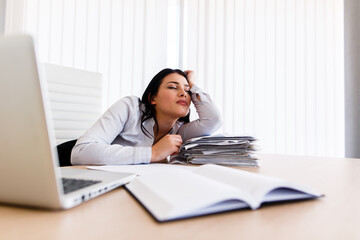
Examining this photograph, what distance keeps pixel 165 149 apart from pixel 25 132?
0.74 metres

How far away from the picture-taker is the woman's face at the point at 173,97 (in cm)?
145

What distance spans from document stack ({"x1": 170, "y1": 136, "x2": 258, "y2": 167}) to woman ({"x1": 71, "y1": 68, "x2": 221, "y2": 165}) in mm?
93

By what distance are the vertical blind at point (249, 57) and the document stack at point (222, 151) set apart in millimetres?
1606

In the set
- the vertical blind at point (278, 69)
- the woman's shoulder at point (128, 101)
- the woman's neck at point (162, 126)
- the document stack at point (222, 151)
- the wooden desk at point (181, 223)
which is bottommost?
the wooden desk at point (181, 223)

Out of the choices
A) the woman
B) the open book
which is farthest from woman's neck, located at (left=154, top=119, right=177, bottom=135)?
the open book

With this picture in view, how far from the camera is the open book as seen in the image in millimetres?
332

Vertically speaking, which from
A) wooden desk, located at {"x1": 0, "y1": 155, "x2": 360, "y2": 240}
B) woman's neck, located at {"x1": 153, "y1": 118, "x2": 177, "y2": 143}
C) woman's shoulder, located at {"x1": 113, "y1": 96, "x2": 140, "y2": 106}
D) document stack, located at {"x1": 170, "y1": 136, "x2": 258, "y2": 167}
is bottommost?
wooden desk, located at {"x1": 0, "y1": 155, "x2": 360, "y2": 240}

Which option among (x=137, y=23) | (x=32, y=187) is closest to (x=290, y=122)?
(x=137, y=23)

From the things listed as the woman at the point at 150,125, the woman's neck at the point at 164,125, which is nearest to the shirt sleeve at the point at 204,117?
the woman at the point at 150,125

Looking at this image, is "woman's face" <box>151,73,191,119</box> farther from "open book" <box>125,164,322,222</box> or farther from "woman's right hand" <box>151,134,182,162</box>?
"open book" <box>125,164,322,222</box>

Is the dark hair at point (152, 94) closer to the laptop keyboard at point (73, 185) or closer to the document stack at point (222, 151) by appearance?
the document stack at point (222, 151)

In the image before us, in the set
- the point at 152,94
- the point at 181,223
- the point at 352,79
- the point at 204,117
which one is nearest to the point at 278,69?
the point at 352,79

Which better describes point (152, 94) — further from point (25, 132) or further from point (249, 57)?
point (249, 57)

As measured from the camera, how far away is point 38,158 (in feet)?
1.01
